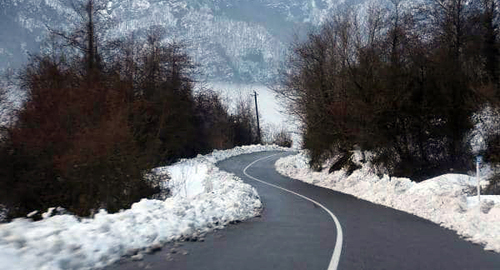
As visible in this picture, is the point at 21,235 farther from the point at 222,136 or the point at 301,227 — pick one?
the point at 222,136

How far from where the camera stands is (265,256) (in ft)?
29.4

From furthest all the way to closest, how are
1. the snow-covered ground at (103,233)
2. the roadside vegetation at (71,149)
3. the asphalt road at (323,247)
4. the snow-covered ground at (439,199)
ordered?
the roadside vegetation at (71,149)
the snow-covered ground at (439,199)
the asphalt road at (323,247)
the snow-covered ground at (103,233)

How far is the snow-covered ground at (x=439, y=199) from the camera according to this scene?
11922 millimetres

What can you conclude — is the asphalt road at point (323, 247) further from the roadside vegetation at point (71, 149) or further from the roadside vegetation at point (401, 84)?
the roadside vegetation at point (401, 84)

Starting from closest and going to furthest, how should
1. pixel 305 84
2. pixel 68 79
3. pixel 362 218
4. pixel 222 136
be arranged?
pixel 362 218 < pixel 68 79 < pixel 305 84 < pixel 222 136

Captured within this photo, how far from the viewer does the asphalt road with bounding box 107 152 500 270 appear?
27.4ft

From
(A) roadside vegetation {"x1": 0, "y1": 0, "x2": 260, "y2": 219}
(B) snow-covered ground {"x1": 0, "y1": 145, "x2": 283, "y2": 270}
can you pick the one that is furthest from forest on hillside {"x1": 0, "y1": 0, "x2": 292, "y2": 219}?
(B) snow-covered ground {"x1": 0, "y1": 145, "x2": 283, "y2": 270}

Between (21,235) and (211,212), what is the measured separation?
636cm

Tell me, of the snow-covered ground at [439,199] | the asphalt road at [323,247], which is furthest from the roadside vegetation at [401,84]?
the asphalt road at [323,247]

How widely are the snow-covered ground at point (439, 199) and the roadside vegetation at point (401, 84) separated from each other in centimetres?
246

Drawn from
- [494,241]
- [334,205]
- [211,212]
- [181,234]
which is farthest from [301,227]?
[334,205]

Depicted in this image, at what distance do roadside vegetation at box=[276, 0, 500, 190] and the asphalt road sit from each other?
10833 mm

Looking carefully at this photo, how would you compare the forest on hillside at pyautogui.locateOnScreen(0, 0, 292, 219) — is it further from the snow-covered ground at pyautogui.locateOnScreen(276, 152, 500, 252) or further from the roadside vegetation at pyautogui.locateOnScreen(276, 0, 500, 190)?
the roadside vegetation at pyautogui.locateOnScreen(276, 0, 500, 190)

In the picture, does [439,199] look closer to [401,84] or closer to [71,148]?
[401,84]
